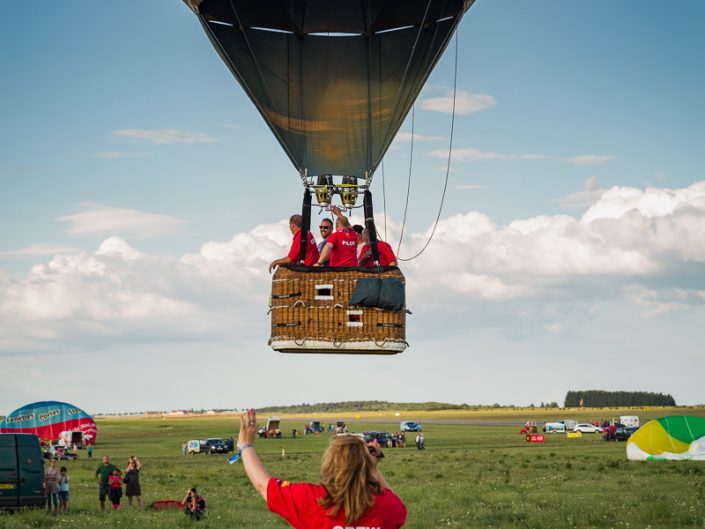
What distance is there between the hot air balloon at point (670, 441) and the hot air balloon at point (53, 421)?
32667 mm

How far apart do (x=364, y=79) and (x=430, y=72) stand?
819 millimetres

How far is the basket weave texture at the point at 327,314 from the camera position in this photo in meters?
9.27

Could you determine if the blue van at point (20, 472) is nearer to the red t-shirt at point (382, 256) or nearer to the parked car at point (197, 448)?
the red t-shirt at point (382, 256)

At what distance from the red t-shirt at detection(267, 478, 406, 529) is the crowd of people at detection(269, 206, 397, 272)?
5.82 m

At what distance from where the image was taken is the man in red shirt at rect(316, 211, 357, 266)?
967cm

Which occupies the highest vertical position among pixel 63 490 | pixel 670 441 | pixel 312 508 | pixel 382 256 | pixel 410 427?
pixel 382 256

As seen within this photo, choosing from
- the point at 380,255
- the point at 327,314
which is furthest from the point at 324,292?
the point at 380,255

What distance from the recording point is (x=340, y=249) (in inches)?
382

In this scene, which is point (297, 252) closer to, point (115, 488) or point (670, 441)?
point (115, 488)

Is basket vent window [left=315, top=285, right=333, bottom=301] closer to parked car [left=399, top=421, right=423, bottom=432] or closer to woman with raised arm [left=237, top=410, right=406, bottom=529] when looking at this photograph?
woman with raised arm [left=237, top=410, right=406, bottom=529]

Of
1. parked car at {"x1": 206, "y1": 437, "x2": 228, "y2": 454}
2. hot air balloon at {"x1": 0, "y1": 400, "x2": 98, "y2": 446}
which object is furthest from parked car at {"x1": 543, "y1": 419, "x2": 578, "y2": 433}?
hot air balloon at {"x1": 0, "y1": 400, "x2": 98, "y2": 446}

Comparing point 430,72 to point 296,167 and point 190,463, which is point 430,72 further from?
point 190,463

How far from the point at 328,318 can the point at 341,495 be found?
557 centimetres

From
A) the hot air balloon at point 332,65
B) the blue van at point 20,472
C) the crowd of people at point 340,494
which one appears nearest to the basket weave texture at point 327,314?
the hot air balloon at point 332,65
